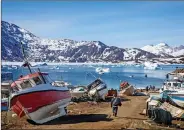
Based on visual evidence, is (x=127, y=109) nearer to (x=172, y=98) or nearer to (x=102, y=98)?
(x=172, y=98)

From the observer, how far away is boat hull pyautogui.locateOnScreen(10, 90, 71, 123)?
21.1 meters

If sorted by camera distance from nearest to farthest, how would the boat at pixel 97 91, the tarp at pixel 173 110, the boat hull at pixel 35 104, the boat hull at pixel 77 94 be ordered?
the boat hull at pixel 35 104
the tarp at pixel 173 110
the boat at pixel 97 91
the boat hull at pixel 77 94

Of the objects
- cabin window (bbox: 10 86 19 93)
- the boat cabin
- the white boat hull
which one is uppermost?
the boat cabin

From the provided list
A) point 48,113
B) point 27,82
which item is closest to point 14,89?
point 27,82

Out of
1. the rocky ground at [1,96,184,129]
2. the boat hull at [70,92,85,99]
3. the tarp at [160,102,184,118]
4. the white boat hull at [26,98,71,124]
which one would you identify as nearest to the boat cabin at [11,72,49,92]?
the white boat hull at [26,98,71,124]

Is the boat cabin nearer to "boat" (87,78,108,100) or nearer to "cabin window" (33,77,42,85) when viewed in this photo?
"cabin window" (33,77,42,85)

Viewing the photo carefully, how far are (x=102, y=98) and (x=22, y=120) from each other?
12999mm

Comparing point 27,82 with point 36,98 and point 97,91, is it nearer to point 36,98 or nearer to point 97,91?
point 36,98

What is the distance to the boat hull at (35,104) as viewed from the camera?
21.1 m

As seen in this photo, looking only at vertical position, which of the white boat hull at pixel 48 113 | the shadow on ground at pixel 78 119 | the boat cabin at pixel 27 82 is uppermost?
the boat cabin at pixel 27 82

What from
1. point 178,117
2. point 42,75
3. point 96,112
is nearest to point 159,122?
point 178,117

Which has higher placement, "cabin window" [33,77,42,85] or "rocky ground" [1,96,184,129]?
"cabin window" [33,77,42,85]

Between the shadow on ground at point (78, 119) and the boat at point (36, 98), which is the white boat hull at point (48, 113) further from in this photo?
the shadow on ground at point (78, 119)

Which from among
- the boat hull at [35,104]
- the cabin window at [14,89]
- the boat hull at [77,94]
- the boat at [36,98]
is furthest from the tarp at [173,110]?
the boat hull at [77,94]
